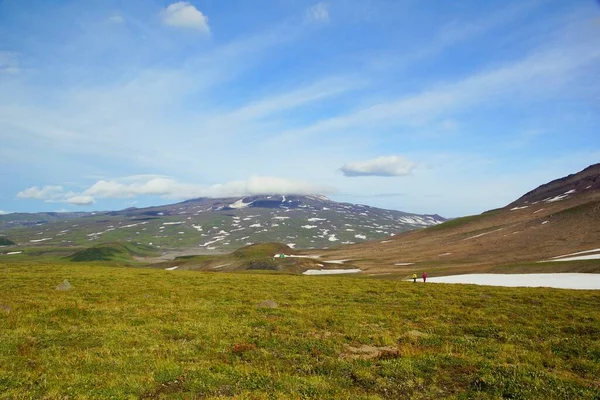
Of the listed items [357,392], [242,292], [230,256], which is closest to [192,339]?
[357,392]

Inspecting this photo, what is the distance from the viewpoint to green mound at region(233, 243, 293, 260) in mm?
147200

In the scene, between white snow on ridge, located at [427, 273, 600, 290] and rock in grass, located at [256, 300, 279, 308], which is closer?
rock in grass, located at [256, 300, 279, 308]

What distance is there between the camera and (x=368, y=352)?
17297 mm

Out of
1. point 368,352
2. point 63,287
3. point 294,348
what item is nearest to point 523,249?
point 368,352

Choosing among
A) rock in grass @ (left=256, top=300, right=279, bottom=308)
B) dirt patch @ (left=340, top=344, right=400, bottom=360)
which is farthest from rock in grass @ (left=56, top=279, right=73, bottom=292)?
dirt patch @ (left=340, top=344, right=400, bottom=360)

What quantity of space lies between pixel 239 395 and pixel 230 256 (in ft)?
456

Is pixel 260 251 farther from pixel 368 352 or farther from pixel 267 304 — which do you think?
pixel 368 352

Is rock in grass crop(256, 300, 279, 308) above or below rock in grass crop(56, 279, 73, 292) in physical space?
below

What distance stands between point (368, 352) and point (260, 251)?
5539 inches

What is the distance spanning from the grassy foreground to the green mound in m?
113

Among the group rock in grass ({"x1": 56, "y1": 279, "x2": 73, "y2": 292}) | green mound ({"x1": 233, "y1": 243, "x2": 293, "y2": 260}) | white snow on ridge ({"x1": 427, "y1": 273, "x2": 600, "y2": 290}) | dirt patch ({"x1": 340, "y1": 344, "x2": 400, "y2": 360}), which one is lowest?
green mound ({"x1": 233, "y1": 243, "x2": 293, "y2": 260})

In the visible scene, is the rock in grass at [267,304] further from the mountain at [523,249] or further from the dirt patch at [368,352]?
the mountain at [523,249]

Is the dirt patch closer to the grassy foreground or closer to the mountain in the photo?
the grassy foreground

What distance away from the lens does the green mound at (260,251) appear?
483 feet
